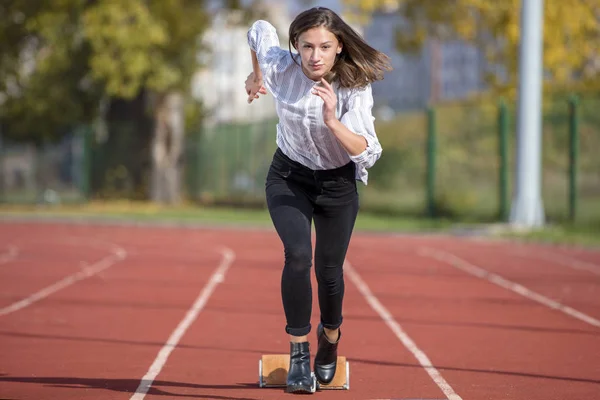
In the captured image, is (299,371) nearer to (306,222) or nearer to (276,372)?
(276,372)

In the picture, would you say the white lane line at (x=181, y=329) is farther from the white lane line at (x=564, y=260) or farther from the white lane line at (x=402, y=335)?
the white lane line at (x=564, y=260)

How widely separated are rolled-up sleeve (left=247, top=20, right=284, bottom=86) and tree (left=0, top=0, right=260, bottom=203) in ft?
75.5

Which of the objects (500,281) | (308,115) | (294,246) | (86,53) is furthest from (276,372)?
(86,53)

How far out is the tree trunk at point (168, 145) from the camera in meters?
34.2

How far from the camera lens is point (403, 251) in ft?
58.6

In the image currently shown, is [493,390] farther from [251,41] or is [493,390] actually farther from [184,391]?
[251,41]

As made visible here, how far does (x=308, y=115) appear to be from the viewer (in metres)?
6.14

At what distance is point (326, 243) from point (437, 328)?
10.8ft

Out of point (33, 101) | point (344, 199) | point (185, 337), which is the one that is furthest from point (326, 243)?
point (33, 101)

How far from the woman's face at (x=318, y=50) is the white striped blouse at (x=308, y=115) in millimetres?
118

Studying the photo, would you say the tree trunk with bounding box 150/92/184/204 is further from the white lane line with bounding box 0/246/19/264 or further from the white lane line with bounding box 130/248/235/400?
the white lane line with bounding box 130/248/235/400

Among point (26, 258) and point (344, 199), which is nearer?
point (344, 199)

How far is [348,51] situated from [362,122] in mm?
374

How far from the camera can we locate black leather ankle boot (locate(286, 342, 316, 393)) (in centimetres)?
634
